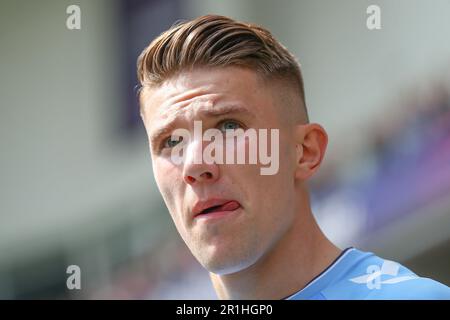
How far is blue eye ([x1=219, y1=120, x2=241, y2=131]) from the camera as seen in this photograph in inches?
80.5

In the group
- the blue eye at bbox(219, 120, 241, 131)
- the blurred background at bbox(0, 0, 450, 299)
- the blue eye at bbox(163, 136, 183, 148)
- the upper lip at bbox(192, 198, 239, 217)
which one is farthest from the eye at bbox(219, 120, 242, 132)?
the blurred background at bbox(0, 0, 450, 299)

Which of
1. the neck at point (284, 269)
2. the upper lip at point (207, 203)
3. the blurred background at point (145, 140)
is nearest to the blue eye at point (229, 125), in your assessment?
the upper lip at point (207, 203)

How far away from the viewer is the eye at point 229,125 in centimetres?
204

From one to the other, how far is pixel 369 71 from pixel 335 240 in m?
0.69

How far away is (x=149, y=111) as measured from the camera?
2.15 metres

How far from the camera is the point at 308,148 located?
2.15m

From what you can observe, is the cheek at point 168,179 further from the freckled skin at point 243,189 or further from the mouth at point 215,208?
the mouth at point 215,208

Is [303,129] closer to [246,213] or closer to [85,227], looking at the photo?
[246,213]

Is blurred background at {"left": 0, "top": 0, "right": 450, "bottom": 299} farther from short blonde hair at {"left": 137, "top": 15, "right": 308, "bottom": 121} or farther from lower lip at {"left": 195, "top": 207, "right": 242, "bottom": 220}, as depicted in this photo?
lower lip at {"left": 195, "top": 207, "right": 242, "bottom": 220}

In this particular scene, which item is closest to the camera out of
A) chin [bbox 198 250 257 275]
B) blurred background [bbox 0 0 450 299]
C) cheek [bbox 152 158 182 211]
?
chin [bbox 198 250 257 275]

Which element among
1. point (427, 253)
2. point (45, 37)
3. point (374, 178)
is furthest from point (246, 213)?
point (45, 37)

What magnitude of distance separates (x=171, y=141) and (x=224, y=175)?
0.23 metres

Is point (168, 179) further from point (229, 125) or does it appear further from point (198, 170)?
point (229, 125)

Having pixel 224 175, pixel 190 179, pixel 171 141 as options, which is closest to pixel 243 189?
pixel 224 175
